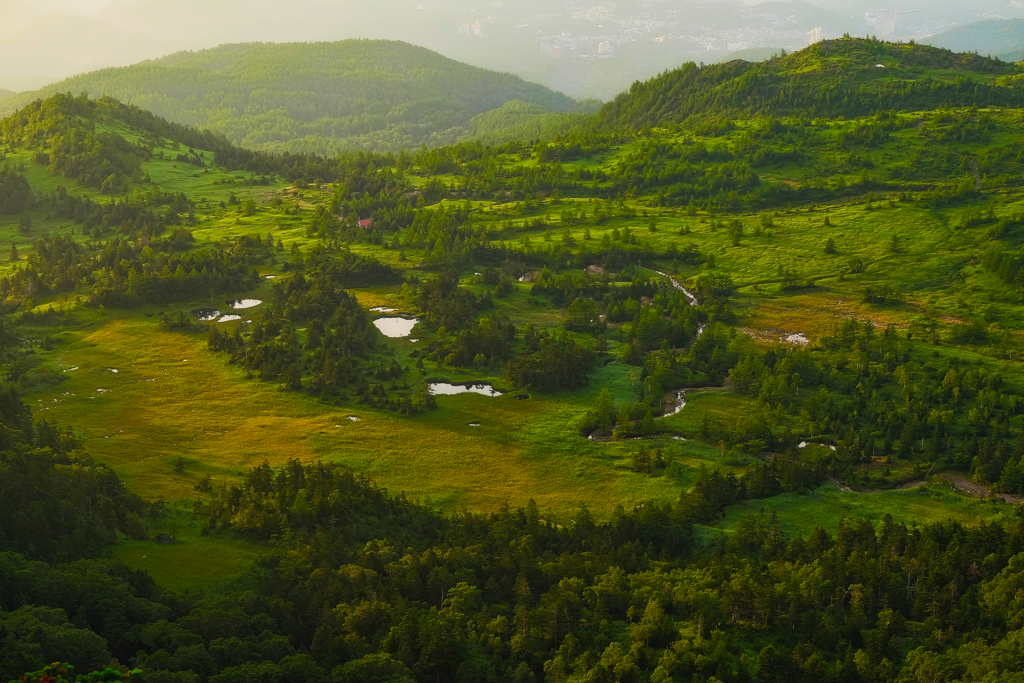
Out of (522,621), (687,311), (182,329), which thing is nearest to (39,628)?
(522,621)

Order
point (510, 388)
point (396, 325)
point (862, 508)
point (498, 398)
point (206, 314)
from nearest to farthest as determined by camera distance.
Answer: point (862, 508) < point (498, 398) < point (510, 388) < point (396, 325) < point (206, 314)

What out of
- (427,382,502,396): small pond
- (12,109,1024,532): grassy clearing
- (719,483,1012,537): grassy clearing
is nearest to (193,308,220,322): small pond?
(12,109,1024,532): grassy clearing

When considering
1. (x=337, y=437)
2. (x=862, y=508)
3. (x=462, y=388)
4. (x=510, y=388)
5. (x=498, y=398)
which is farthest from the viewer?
(x=462, y=388)

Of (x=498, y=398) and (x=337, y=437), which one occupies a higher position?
(x=498, y=398)

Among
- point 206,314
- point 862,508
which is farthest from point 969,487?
point 206,314

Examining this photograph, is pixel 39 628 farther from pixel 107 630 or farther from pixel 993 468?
pixel 993 468

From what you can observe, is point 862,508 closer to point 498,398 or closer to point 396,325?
point 498,398

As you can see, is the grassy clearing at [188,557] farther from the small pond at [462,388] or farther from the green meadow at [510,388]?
the small pond at [462,388]

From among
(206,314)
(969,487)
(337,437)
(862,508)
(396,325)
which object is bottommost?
(862,508)
